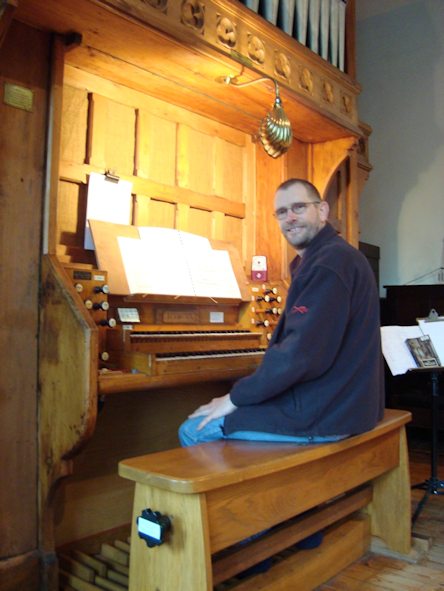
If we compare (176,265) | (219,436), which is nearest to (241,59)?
(176,265)

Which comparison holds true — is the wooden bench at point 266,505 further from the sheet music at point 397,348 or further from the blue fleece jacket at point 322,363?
the sheet music at point 397,348

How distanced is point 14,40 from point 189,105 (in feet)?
3.73

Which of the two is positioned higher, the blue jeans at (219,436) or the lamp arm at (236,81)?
the lamp arm at (236,81)

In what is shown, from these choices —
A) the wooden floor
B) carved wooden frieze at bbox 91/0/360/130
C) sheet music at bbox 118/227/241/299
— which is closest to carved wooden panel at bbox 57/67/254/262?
sheet music at bbox 118/227/241/299

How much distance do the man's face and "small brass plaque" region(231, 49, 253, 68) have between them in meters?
0.88

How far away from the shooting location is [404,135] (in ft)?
20.7

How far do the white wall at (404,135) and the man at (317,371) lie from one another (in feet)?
14.8

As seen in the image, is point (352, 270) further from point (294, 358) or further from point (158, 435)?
point (158, 435)

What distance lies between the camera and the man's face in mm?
2145

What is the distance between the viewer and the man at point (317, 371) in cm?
174

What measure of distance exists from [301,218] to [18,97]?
1261 mm

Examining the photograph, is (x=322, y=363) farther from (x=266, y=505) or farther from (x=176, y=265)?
(x=176, y=265)

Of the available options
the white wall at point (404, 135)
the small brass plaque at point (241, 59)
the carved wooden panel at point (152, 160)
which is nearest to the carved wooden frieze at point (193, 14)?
the small brass plaque at point (241, 59)

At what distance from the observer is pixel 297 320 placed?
5.79 feet
